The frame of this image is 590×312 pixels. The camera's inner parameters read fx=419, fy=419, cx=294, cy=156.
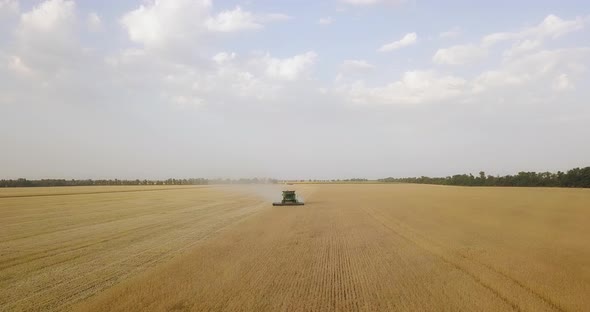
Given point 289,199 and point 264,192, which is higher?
point 264,192

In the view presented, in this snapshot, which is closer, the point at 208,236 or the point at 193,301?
the point at 193,301

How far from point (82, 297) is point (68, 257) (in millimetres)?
4023

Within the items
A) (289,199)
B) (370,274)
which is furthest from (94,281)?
(289,199)

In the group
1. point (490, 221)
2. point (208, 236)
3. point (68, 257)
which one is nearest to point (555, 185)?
point (490, 221)

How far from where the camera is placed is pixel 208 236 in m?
14.2

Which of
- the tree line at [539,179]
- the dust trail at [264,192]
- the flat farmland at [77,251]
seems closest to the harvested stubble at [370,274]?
the flat farmland at [77,251]

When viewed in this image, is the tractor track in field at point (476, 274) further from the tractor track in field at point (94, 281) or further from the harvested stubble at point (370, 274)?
the tractor track in field at point (94, 281)

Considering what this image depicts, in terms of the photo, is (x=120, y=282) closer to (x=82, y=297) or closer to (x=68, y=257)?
(x=82, y=297)

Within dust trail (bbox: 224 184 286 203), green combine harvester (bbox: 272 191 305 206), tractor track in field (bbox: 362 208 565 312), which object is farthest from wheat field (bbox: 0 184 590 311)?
dust trail (bbox: 224 184 286 203)

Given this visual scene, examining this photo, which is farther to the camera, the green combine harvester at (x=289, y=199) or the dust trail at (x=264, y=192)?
the dust trail at (x=264, y=192)

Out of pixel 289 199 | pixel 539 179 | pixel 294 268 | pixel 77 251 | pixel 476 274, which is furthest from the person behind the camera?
pixel 539 179

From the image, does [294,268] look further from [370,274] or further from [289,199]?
[289,199]

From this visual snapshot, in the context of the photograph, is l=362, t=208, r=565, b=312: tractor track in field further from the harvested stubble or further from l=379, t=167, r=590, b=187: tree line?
l=379, t=167, r=590, b=187: tree line

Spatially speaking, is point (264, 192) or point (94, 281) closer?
point (94, 281)
